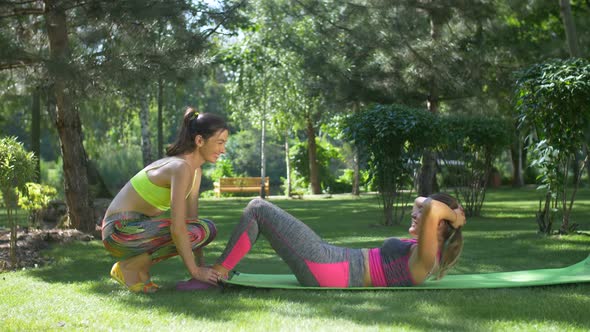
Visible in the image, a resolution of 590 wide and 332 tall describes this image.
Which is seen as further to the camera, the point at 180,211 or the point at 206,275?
the point at 206,275

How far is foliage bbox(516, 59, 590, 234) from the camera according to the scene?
7.75 metres

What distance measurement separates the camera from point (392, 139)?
1077cm

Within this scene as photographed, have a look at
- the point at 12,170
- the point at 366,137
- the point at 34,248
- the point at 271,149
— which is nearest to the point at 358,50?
the point at 366,137

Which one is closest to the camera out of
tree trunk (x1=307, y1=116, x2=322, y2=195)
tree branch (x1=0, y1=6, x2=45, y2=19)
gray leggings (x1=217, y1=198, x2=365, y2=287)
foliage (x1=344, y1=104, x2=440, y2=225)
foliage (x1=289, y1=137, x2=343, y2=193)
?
gray leggings (x1=217, y1=198, x2=365, y2=287)

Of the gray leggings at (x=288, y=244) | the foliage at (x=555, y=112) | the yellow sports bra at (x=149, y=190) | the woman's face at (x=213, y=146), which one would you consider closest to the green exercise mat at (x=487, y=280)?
the gray leggings at (x=288, y=244)

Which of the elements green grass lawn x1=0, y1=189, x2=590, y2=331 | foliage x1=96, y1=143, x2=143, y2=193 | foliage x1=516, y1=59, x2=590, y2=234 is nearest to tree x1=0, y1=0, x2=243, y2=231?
green grass lawn x1=0, y1=189, x2=590, y2=331

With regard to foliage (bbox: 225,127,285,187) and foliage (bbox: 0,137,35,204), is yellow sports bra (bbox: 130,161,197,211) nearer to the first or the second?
foliage (bbox: 0,137,35,204)

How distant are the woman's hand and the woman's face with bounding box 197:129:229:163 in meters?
0.72

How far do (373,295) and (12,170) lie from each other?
3700 mm

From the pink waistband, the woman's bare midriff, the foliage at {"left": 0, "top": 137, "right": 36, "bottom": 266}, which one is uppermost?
the foliage at {"left": 0, "top": 137, "right": 36, "bottom": 266}

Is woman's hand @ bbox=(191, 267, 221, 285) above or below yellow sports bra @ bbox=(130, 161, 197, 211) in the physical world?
below

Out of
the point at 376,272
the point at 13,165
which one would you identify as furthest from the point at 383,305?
the point at 13,165

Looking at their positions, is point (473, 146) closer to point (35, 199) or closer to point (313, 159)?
point (35, 199)

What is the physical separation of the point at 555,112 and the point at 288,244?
4.63 m
